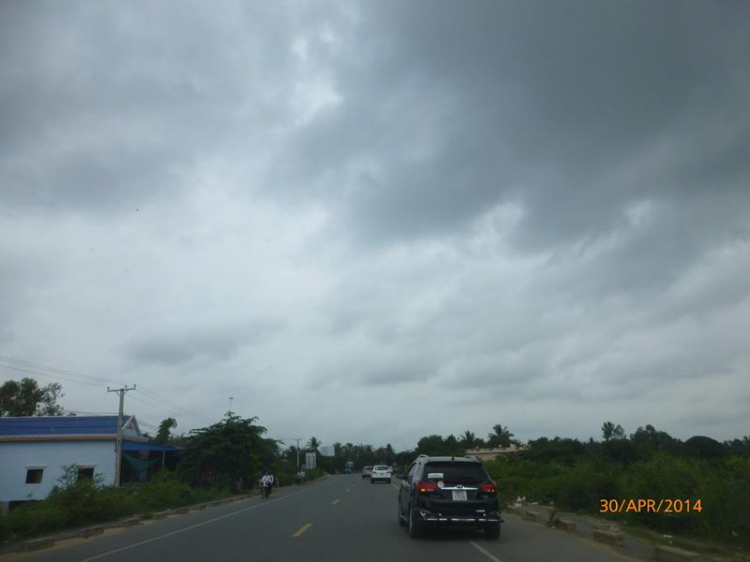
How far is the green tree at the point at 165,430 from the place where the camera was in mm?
53369

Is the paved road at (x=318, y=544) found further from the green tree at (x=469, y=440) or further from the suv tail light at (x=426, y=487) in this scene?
the green tree at (x=469, y=440)

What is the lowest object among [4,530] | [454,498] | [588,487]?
[4,530]

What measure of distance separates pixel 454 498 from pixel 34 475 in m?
34.7

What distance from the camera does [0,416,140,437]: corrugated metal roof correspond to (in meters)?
39.8

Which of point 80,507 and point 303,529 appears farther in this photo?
point 80,507

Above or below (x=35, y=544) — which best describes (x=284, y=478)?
below

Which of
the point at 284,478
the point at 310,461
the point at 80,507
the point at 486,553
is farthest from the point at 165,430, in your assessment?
the point at 486,553

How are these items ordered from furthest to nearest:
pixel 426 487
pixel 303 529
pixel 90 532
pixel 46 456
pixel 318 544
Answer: pixel 46 456, pixel 90 532, pixel 303 529, pixel 426 487, pixel 318 544

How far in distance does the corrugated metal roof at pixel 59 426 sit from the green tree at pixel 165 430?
10.3 metres

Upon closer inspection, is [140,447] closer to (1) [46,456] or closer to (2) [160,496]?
(1) [46,456]

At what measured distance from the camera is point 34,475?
37.7 metres

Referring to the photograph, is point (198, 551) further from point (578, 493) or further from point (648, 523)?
point (578, 493)

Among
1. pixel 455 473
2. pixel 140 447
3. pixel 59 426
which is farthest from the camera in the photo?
pixel 59 426

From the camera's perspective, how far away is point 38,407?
6719 centimetres
